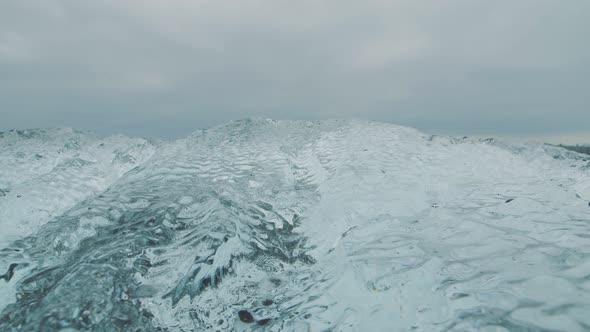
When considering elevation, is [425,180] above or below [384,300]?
above

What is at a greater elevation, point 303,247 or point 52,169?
point 52,169

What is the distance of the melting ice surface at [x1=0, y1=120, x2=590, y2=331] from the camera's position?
591 cm

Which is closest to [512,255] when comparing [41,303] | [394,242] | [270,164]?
[394,242]

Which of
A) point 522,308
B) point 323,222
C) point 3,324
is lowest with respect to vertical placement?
point 3,324

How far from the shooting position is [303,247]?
10125 millimetres

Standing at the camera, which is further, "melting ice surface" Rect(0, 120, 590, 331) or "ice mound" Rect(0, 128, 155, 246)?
"ice mound" Rect(0, 128, 155, 246)

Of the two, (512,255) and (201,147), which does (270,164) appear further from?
(512,255)

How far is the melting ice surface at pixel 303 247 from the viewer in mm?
5906

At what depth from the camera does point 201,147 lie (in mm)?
19844

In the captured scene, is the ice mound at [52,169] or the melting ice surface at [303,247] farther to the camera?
the ice mound at [52,169]

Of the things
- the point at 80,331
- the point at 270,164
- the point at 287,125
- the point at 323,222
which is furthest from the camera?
the point at 287,125

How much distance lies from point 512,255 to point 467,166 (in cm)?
1000

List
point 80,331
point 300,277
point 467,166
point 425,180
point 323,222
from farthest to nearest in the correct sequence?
1. point 467,166
2. point 425,180
3. point 323,222
4. point 300,277
5. point 80,331

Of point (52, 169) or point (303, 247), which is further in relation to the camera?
point (52, 169)
